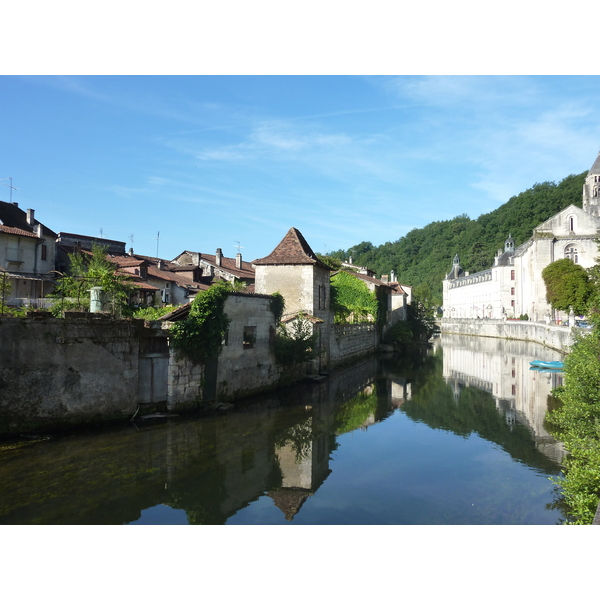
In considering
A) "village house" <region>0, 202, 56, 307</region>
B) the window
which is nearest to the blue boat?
the window

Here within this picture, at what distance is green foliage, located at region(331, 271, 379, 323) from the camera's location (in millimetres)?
35750

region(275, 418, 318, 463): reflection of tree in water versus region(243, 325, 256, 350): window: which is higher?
region(243, 325, 256, 350): window

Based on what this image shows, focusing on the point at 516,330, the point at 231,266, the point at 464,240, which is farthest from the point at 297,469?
the point at 464,240

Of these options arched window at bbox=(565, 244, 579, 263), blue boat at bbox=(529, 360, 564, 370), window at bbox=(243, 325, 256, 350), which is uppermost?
arched window at bbox=(565, 244, 579, 263)

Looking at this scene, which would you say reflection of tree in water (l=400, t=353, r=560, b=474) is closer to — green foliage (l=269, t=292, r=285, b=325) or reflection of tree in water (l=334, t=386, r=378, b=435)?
reflection of tree in water (l=334, t=386, r=378, b=435)

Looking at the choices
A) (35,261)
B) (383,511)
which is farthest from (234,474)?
(35,261)

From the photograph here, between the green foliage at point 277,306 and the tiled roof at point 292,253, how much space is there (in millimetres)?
2800

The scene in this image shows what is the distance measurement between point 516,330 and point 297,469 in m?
54.8

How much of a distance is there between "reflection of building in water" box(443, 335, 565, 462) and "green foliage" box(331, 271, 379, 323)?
681cm

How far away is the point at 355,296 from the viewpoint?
36781 mm

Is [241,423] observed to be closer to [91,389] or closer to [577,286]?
[91,389]

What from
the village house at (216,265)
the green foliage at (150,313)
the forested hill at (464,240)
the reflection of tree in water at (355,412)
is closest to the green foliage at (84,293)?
the green foliage at (150,313)

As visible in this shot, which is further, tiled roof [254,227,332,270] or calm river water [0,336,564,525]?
tiled roof [254,227,332,270]

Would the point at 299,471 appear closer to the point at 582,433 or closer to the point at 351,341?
the point at 582,433
